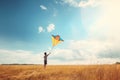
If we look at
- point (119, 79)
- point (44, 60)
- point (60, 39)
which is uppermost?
point (60, 39)

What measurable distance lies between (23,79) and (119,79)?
759 centimetres

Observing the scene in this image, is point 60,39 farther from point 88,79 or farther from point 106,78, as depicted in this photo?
point 106,78

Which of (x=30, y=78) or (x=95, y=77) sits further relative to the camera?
(x=30, y=78)

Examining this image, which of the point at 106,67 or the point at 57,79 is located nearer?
the point at 106,67

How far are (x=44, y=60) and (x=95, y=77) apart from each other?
10362 mm

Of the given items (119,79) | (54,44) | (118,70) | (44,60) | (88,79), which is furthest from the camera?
(44,60)

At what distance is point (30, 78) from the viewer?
1427 centimetres

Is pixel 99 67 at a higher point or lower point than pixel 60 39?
lower

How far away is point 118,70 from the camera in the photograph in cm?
942

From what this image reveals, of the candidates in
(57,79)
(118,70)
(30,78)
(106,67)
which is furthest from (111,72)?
(30,78)

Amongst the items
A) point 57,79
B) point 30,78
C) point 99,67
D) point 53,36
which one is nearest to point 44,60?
point 53,36

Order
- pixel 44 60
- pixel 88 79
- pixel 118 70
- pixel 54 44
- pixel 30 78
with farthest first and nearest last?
1. pixel 44 60
2. pixel 54 44
3. pixel 30 78
4. pixel 88 79
5. pixel 118 70

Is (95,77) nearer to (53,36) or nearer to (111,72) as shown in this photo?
(111,72)

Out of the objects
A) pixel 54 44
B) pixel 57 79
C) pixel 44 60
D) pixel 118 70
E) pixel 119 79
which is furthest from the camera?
pixel 44 60
